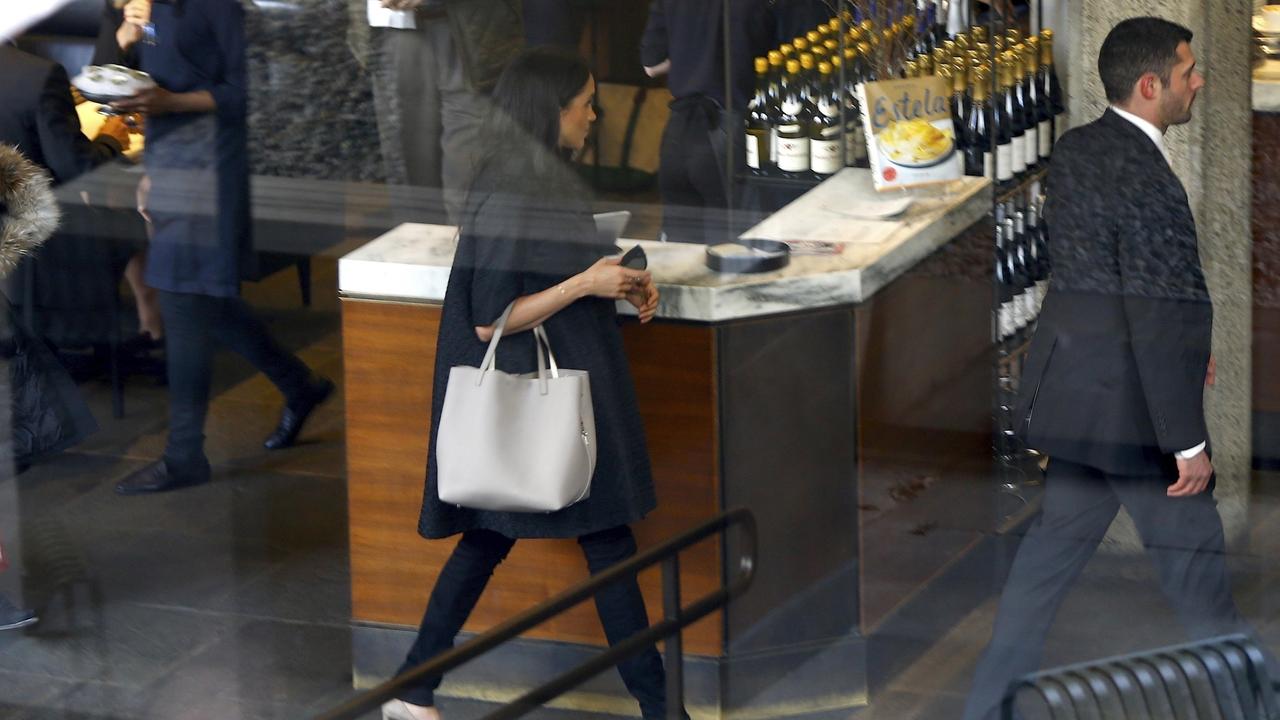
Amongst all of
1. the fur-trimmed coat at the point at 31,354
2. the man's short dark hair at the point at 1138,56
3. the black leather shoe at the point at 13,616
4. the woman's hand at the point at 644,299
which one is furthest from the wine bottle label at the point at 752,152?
the black leather shoe at the point at 13,616

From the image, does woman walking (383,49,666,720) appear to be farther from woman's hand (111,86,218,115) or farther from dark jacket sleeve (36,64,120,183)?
dark jacket sleeve (36,64,120,183)

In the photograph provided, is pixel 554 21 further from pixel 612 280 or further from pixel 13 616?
pixel 13 616

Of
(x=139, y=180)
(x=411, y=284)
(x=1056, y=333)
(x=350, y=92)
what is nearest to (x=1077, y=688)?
(x=1056, y=333)

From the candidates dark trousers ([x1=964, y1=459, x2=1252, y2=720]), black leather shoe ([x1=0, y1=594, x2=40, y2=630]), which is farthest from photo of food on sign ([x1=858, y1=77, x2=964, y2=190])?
black leather shoe ([x1=0, y1=594, x2=40, y2=630])

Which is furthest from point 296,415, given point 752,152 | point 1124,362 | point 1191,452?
point 1191,452

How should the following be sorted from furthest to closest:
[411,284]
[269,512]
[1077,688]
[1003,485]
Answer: [269,512] → [1003,485] → [411,284] → [1077,688]

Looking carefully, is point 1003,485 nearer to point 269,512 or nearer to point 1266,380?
point 1266,380

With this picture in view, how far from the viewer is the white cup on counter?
2.71 meters

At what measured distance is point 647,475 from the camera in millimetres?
2812

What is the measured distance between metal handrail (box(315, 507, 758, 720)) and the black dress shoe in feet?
4.99

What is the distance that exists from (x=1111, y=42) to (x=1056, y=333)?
47cm

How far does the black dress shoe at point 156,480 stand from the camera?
3.72 m

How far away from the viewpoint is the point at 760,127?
10.7 ft

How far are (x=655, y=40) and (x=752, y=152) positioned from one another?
0.28 meters
